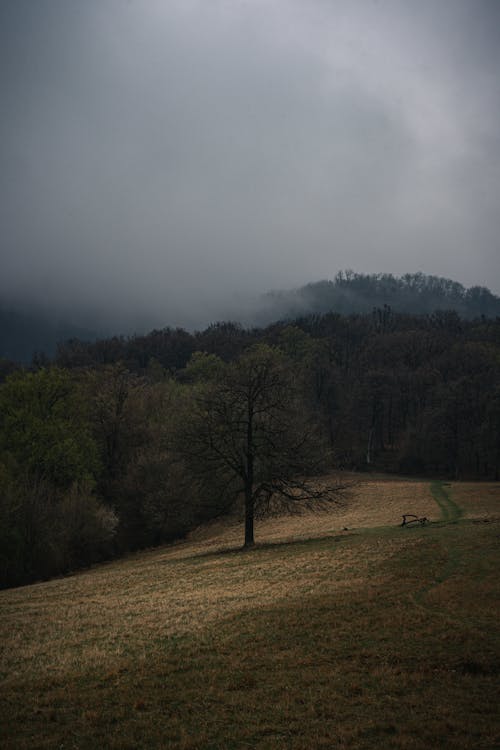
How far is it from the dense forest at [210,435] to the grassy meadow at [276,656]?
30.2 ft

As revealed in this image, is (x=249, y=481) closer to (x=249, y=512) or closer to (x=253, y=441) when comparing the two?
(x=249, y=512)

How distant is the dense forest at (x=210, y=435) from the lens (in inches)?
1214

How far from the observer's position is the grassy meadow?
8102mm

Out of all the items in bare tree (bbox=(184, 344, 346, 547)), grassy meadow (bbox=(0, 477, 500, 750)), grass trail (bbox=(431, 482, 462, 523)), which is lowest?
grass trail (bbox=(431, 482, 462, 523))

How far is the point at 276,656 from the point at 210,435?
19.6 meters

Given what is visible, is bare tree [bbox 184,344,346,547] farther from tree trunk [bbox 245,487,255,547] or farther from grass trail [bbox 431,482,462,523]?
grass trail [bbox 431,482,462,523]

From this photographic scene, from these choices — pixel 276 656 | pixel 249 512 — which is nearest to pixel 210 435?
pixel 249 512

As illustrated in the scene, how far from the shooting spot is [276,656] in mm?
11234

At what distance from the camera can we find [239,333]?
157 m

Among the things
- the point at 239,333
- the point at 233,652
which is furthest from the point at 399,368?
the point at 233,652

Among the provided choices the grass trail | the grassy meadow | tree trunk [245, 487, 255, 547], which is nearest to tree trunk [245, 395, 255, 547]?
tree trunk [245, 487, 255, 547]

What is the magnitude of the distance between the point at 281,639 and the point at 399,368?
307ft

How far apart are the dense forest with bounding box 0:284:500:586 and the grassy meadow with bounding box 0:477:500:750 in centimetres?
920

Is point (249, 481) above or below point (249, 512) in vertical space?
above
